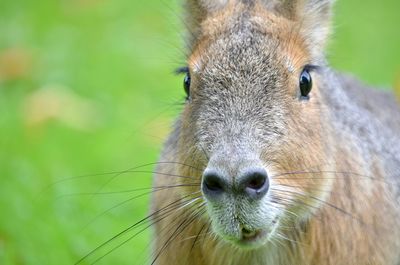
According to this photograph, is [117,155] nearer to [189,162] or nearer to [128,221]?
[128,221]

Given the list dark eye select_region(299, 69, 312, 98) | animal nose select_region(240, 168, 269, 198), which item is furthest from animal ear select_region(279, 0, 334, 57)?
animal nose select_region(240, 168, 269, 198)

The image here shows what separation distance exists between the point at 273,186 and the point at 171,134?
1.15m

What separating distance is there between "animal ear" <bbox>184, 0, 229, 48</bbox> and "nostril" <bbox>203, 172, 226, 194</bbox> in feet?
3.36

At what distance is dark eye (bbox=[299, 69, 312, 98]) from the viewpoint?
4.16m

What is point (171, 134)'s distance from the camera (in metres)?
4.80

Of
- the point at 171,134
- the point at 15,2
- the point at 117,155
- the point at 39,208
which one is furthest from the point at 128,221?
the point at 15,2

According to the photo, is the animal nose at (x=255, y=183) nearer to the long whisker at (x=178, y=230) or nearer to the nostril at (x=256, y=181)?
the nostril at (x=256, y=181)

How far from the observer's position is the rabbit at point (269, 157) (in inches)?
148

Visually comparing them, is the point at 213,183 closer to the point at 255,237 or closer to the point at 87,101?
the point at 255,237

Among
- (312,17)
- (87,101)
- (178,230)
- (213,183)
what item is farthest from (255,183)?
(87,101)

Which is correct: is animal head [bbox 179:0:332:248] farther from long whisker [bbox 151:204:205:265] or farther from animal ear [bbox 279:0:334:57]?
long whisker [bbox 151:204:205:265]

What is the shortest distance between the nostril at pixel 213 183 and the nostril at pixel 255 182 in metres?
0.09

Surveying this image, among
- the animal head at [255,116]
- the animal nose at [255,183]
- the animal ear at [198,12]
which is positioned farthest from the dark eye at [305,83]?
the animal nose at [255,183]

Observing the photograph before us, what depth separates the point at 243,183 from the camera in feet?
11.7
